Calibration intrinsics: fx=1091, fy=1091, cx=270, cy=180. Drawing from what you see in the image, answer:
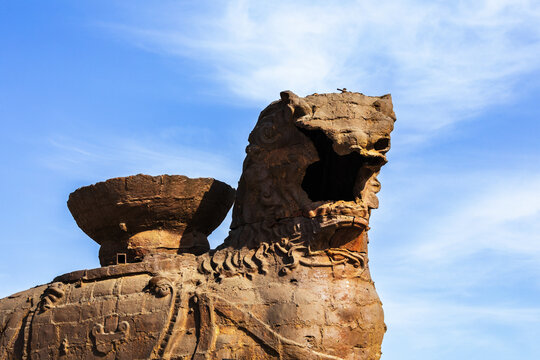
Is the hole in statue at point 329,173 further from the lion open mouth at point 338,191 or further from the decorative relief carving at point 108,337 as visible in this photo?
the decorative relief carving at point 108,337

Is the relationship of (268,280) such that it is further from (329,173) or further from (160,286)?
(329,173)

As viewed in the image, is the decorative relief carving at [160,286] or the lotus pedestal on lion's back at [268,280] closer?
the lotus pedestal on lion's back at [268,280]

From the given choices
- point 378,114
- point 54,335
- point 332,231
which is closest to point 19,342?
point 54,335

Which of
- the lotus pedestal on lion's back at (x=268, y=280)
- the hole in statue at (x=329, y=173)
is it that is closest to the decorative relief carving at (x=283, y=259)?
the lotus pedestal on lion's back at (x=268, y=280)

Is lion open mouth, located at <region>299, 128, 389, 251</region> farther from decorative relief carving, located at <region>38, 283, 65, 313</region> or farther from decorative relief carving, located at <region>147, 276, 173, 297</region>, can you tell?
decorative relief carving, located at <region>38, 283, 65, 313</region>

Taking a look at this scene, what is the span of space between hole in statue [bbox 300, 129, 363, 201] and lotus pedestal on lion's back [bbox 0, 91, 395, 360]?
0.02 m

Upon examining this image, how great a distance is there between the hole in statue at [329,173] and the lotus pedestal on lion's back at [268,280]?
0.07 feet

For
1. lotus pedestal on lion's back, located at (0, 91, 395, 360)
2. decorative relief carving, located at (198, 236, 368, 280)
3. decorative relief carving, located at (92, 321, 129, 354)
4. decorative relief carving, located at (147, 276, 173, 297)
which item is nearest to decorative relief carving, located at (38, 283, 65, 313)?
lotus pedestal on lion's back, located at (0, 91, 395, 360)

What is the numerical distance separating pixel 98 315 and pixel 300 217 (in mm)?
3238

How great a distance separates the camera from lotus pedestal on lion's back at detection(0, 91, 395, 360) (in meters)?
15.0

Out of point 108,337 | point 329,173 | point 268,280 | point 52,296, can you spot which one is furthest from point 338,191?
point 52,296

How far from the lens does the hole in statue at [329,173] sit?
16.0 m

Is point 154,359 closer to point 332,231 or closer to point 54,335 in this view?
point 54,335

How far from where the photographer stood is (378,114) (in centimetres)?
1575
